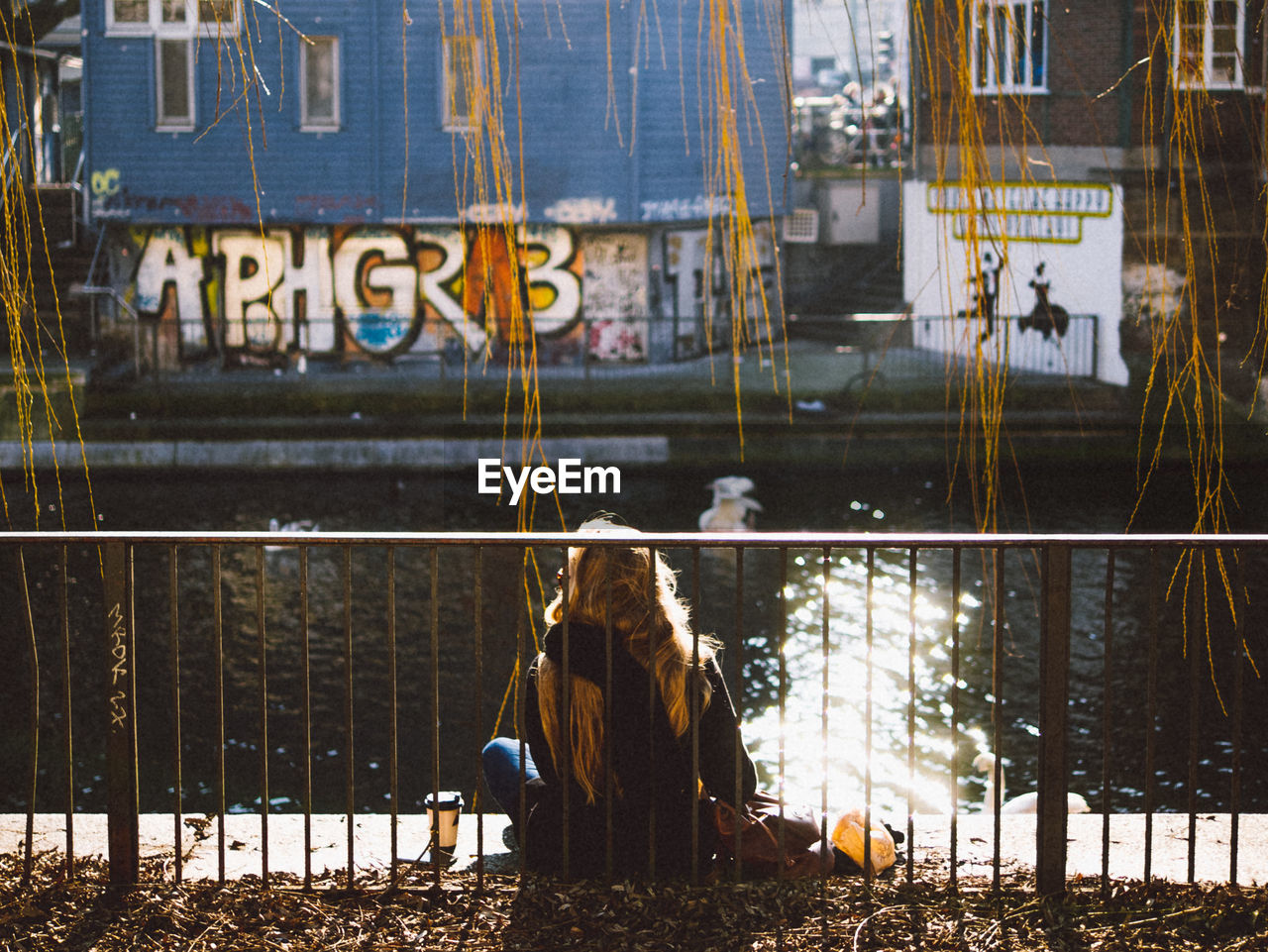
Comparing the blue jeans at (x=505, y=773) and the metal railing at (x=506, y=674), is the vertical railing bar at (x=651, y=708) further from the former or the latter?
the blue jeans at (x=505, y=773)

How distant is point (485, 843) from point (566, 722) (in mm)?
866

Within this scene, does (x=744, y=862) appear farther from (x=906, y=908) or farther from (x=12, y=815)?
(x=12, y=815)

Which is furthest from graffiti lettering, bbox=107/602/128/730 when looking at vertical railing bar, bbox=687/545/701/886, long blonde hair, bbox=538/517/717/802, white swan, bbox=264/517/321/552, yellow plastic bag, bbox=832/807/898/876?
white swan, bbox=264/517/321/552

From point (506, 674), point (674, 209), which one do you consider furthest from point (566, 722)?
point (674, 209)

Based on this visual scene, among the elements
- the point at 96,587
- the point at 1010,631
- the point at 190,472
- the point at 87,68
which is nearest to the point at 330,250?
the point at 87,68

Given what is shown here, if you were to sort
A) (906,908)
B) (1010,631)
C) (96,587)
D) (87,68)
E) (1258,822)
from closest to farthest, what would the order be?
(906,908), (1258,822), (1010,631), (96,587), (87,68)

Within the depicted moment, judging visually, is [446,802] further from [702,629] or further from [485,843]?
[702,629]

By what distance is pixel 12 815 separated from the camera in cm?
435

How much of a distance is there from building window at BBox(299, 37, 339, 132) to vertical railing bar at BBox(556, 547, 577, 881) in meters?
21.1

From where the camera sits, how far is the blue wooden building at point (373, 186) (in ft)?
75.6

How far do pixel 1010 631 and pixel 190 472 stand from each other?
10591 mm

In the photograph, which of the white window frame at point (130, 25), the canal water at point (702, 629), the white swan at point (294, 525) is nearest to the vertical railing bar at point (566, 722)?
the canal water at point (702, 629)

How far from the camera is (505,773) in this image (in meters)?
3.88

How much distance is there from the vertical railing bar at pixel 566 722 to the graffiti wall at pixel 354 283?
20.7 meters
